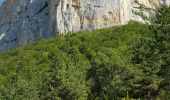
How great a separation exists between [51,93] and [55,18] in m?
33.8

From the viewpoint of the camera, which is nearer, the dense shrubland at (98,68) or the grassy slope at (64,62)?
the dense shrubland at (98,68)

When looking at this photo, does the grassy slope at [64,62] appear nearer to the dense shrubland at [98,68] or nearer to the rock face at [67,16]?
the dense shrubland at [98,68]

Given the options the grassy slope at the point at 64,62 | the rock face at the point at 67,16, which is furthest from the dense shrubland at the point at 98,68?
the rock face at the point at 67,16

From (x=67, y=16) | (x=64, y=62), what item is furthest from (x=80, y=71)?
(x=67, y=16)

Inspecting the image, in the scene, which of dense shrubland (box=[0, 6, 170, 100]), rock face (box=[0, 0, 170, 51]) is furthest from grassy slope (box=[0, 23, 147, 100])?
rock face (box=[0, 0, 170, 51])

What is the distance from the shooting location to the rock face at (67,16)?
8100cm

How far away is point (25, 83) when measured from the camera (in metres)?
52.5

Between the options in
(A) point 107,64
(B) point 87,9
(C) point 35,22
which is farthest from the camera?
(C) point 35,22

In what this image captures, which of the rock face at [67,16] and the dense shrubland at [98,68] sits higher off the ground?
the rock face at [67,16]

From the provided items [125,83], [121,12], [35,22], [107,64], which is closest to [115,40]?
[121,12]

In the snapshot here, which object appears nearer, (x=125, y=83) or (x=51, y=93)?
(x=125, y=83)

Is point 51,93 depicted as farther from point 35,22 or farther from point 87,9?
point 35,22

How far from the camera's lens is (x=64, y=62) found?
60906 mm

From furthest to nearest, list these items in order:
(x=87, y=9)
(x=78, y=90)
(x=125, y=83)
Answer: (x=87, y=9) < (x=78, y=90) < (x=125, y=83)
